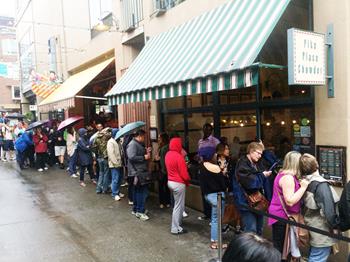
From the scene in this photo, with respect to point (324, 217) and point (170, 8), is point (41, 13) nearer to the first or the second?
point (170, 8)

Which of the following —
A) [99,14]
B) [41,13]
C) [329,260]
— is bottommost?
[329,260]

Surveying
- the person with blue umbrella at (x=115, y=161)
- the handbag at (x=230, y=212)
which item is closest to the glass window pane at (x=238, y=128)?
the handbag at (x=230, y=212)

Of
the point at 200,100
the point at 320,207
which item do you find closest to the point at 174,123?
the point at 200,100

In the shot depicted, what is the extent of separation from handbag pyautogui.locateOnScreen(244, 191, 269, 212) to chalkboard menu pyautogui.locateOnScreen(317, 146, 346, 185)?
3.03 ft

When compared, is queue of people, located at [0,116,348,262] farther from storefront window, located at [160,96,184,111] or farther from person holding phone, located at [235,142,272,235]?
storefront window, located at [160,96,184,111]

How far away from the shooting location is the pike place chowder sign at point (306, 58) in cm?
406

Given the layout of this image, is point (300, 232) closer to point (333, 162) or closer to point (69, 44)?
point (333, 162)

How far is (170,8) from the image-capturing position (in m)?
7.98

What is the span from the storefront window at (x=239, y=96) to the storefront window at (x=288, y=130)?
42 cm

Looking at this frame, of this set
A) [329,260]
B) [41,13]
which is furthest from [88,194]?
[41,13]

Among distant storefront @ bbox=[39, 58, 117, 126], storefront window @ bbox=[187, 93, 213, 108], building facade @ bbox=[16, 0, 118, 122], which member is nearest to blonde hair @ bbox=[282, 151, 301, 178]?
storefront window @ bbox=[187, 93, 213, 108]

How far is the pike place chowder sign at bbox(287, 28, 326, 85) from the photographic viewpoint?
4.06 m

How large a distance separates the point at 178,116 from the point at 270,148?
287 cm

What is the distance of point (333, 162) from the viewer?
4637 mm
